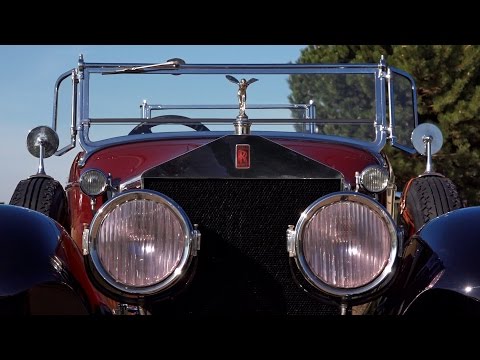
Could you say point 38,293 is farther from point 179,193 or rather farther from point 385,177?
point 385,177

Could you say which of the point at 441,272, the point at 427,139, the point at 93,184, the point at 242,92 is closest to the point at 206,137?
the point at 242,92

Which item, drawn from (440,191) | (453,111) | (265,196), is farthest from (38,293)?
(453,111)

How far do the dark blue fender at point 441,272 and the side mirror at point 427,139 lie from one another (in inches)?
58.2

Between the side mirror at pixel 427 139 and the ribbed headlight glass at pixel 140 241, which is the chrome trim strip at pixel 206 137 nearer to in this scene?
the side mirror at pixel 427 139

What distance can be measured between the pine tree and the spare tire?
1124cm

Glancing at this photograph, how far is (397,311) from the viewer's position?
2.49m

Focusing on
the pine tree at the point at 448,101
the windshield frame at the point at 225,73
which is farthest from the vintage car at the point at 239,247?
the pine tree at the point at 448,101

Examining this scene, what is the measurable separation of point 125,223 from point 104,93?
2.05 m

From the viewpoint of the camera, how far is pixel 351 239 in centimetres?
243

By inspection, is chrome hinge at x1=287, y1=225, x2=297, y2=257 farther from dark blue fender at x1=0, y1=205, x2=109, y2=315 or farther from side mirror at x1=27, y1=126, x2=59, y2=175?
side mirror at x1=27, y1=126, x2=59, y2=175

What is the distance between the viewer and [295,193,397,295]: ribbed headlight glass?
2.43m

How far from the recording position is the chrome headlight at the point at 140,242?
7.85 ft

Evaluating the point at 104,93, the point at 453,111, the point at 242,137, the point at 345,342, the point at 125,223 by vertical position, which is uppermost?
the point at 453,111

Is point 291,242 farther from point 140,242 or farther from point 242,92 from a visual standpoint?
point 242,92
